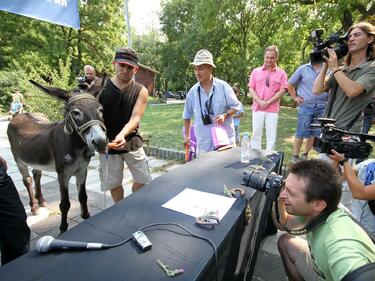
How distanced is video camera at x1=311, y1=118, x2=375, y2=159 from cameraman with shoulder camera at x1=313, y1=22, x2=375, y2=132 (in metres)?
0.87

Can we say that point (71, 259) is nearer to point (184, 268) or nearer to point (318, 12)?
point (184, 268)

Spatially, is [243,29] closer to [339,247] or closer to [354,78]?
[354,78]

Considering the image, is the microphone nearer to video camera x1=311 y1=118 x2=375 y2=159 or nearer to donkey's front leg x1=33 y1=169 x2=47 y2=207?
video camera x1=311 y1=118 x2=375 y2=159

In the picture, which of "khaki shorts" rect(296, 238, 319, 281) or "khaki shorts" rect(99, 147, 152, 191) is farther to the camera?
"khaki shorts" rect(99, 147, 152, 191)

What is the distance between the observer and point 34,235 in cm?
307

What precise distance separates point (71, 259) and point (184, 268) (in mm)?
538

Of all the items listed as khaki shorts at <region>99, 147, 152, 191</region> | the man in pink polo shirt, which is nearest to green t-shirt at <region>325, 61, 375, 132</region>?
the man in pink polo shirt

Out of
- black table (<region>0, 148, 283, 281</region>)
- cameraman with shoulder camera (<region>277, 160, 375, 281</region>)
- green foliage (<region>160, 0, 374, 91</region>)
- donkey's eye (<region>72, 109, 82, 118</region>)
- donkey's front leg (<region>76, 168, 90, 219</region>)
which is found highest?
green foliage (<region>160, 0, 374, 91</region>)

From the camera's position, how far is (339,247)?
1.25 metres

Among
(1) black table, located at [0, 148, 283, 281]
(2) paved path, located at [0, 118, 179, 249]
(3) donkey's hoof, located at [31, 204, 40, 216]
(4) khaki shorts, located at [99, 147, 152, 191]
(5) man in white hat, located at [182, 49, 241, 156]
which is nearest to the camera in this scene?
(1) black table, located at [0, 148, 283, 281]

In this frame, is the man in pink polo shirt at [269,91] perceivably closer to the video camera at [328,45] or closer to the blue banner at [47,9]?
the video camera at [328,45]

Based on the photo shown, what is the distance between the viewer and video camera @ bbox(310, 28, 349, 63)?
2754 mm

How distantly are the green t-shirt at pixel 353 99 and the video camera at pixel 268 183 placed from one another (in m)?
1.53

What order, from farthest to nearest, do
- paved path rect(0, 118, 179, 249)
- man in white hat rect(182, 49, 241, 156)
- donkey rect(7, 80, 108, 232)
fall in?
paved path rect(0, 118, 179, 249) < man in white hat rect(182, 49, 241, 156) < donkey rect(7, 80, 108, 232)
